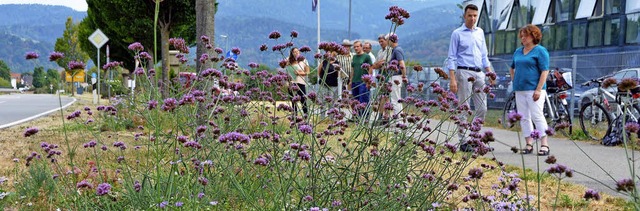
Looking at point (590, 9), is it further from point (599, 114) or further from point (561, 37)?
point (599, 114)

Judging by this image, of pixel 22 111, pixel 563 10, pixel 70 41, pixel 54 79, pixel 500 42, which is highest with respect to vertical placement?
pixel 563 10

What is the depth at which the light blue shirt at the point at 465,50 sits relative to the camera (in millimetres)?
8078

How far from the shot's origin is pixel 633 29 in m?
30.9

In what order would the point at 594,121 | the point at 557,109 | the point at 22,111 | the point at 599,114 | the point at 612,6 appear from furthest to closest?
the point at 612,6 < the point at 22,111 < the point at 557,109 < the point at 594,121 < the point at 599,114

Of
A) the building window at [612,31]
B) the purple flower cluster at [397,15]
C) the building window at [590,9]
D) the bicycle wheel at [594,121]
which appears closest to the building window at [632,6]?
the building window at [612,31]

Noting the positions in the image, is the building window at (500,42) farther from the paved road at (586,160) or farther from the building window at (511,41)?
the paved road at (586,160)

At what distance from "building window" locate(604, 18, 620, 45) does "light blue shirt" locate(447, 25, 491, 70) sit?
2614cm

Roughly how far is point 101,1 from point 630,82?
27480 mm

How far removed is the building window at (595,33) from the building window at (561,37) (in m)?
2.22

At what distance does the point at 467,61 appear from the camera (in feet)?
26.5

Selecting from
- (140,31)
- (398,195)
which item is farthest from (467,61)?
(140,31)

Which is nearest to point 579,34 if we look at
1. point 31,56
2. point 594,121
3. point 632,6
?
point 632,6

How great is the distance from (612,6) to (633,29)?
6.22 feet

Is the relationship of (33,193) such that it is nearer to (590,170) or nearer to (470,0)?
(590,170)
